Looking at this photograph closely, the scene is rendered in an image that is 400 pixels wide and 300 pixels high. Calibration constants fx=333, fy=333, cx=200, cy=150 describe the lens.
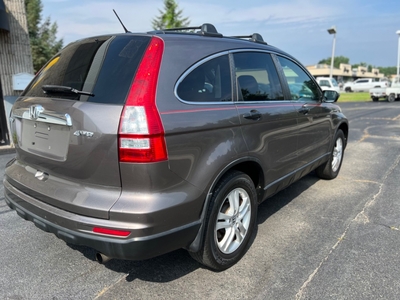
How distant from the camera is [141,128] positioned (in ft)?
6.77

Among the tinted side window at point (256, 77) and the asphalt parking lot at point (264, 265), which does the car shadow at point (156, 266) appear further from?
the tinted side window at point (256, 77)

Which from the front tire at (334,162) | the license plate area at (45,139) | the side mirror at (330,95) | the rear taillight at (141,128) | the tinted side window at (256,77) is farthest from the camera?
the front tire at (334,162)

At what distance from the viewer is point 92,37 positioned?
277 cm

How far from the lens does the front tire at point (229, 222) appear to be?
2.56 m

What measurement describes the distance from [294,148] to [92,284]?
7.95ft

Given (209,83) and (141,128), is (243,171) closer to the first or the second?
(209,83)

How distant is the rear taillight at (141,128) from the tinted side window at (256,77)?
1038 millimetres

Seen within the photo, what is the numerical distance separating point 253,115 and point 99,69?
1.32 m

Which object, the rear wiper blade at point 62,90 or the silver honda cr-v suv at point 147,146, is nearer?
the silver honda cr-v suv at point 147,146

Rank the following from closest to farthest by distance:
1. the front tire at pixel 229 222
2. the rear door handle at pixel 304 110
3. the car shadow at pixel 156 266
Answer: the front tire at pixel 229 222 → the car shadow at pixel 156 266 → the rear door handle at pixel 304 110

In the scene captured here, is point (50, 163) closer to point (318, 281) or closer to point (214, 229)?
→ point (214, 229)

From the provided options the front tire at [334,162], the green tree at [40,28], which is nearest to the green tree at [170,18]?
the green tree at [40,28]

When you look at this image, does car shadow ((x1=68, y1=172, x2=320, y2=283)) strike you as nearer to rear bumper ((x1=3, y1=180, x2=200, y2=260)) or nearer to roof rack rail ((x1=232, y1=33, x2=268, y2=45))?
rear bumper ((x1=3, y1=180, x2=200, y2=260))

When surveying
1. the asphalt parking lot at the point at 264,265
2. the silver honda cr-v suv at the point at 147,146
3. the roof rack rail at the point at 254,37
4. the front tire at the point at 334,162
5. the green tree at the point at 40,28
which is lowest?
the asphalt parking lot at the point at 264,265
